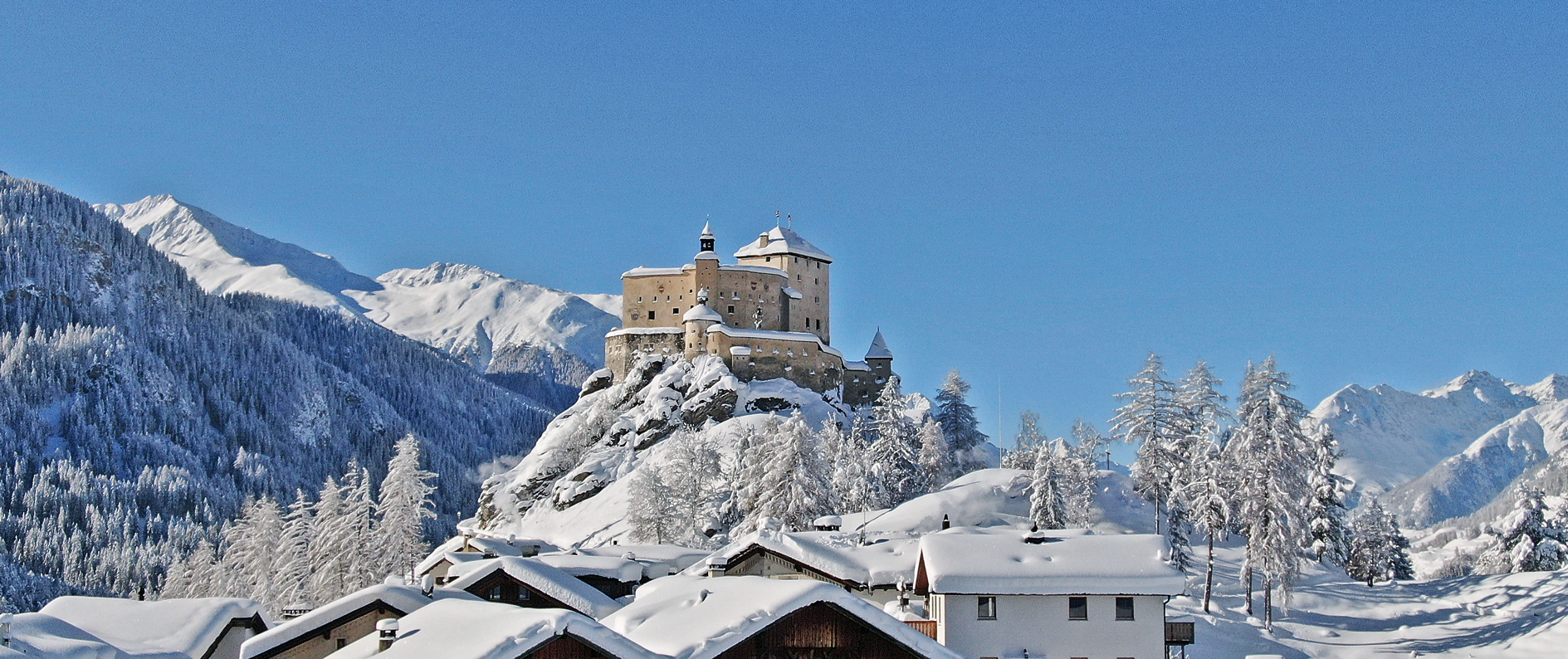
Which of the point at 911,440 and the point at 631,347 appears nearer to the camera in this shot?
the point at 911,440

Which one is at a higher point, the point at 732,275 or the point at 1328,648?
the point at 732,275

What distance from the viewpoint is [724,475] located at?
367 feet

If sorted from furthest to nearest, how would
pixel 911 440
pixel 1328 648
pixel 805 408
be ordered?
pixel 805 408 < pixel 911 440 < pixel 1328 648

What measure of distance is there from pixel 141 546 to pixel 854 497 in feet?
458

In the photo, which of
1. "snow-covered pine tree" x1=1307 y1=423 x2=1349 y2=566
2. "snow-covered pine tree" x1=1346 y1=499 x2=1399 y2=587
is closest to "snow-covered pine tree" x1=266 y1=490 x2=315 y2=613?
"snow-covered pine tree" x1=1307 y1=423 x2=1349 y2=566

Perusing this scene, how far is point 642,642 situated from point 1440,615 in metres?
65.1

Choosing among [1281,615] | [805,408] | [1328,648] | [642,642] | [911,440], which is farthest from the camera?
[805,408]

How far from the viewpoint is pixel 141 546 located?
7859 inches

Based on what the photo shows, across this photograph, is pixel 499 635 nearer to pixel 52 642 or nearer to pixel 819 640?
pixel 819 640

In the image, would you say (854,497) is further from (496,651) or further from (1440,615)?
(496,651)

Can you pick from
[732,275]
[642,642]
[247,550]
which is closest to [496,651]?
[642,642]

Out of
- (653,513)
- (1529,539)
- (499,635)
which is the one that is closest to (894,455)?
(653,513)

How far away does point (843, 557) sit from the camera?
→ 60.1 meters

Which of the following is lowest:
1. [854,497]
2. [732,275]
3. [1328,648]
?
[1328,648]
